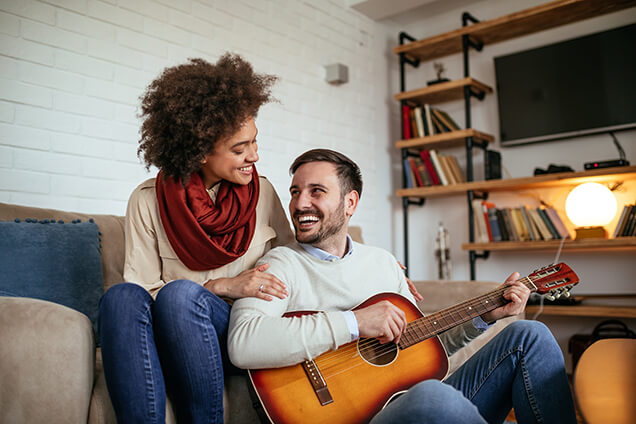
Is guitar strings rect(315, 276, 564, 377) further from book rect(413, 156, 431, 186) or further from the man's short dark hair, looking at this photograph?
book rect(413, 156, 431, 186)

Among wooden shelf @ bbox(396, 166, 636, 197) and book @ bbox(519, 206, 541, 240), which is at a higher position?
wooden shelf @ bbox(396, 166, 636, 197)

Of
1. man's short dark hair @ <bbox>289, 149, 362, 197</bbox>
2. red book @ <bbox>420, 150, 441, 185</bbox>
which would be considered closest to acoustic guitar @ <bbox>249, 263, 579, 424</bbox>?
man's short dark hair @ <bbox>289, 149, 362, 197</bbox>

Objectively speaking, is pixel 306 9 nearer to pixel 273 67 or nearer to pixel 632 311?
pixel 273 67

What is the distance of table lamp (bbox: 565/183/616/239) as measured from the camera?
2.92 metres

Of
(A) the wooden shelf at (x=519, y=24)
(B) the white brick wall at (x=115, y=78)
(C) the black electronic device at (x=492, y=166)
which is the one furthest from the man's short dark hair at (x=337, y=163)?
(A) the wooden shelf at (x=519, y=24)

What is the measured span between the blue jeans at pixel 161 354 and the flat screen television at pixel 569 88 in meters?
2.87

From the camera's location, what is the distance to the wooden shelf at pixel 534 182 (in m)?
2.94

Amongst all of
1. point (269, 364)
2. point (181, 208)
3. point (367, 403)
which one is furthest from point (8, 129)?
point (367, 403)

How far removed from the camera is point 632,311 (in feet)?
8.90

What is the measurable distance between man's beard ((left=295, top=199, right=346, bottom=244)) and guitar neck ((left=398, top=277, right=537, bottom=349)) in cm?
33

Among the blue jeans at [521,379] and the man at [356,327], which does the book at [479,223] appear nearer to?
the man at [356,327]

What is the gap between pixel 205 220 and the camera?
1.52 metres

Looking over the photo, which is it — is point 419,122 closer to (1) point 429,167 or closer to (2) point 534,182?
(1) point 429,167

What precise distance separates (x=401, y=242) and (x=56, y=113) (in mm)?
2672
